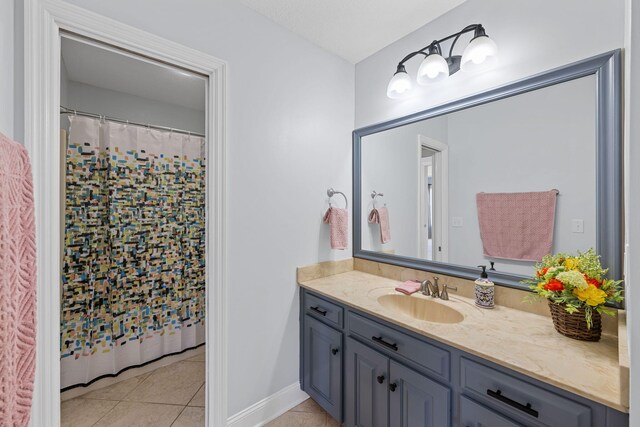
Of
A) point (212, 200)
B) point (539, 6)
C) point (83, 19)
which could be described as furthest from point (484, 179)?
point (83, 19)

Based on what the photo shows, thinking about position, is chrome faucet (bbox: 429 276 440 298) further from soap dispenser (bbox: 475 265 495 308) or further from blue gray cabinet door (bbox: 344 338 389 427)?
blue gray cabinet door (bbox: 344 338 389 427)

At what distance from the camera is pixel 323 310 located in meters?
1.67

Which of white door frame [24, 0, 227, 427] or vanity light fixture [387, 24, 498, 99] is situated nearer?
white door frame [24, 0, 227, 427]

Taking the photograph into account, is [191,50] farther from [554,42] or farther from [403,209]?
[554,42]

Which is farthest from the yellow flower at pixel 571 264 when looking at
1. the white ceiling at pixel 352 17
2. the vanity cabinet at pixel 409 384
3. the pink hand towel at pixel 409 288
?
the white ceiling at pixel 352 17

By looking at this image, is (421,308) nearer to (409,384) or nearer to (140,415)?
(409,384)

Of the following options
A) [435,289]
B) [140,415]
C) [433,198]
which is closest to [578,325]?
[435,289]

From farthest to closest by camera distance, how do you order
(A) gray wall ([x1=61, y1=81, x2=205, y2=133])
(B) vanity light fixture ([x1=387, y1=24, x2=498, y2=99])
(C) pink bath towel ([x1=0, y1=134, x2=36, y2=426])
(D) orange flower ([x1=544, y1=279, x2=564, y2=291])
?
(A) gray wall ([x1=61, y1=81, x2=205, y2=133]) < (B) vanity light fixture ([x1=387, y1=24, x2=498, y2=99]) < (D) orange flower ([x1=544, y1=279, x2=564, y2=291]) < (C) pink bath towel ([x1=0, y1=134, x2=36, y2=426])

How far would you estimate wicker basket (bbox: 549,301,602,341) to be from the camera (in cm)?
102

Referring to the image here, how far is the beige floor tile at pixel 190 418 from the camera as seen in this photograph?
5.60 ft

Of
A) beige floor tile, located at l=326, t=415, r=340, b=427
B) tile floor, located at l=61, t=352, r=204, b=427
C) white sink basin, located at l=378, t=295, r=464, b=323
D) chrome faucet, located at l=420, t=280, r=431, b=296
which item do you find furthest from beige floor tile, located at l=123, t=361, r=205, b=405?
chrome faucet, located at l=420, t=280, r=431, b=296

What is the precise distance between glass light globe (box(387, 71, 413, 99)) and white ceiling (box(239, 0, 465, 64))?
0.99ft

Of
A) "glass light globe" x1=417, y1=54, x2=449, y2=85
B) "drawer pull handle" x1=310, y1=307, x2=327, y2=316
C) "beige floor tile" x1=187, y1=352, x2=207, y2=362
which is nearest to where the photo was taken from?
"glass light globe" x1=417, y1=54, x2=449, y2=85

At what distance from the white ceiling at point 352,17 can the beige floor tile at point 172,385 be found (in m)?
2.56
